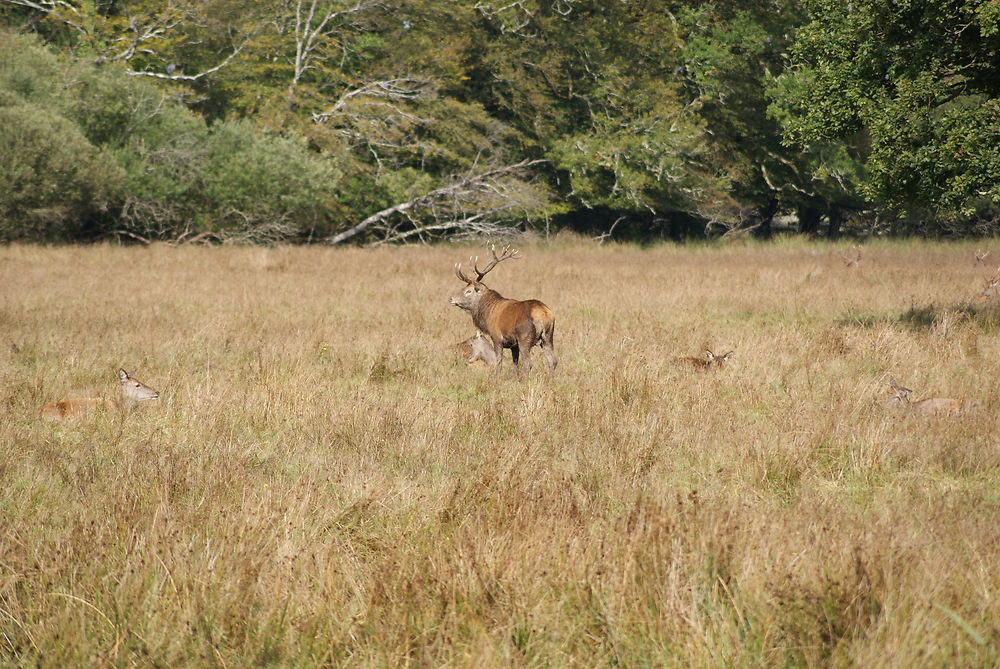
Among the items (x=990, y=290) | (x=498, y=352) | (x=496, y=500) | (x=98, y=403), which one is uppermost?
(x=990, y=290)

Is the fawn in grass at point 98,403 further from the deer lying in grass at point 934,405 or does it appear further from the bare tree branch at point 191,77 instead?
the bare tree branch at point 191,77

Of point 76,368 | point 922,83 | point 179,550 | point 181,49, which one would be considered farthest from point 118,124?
point 179,550

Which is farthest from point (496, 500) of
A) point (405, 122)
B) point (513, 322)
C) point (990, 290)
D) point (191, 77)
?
point (191, 77)

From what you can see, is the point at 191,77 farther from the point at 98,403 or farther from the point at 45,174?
the point at 98,403

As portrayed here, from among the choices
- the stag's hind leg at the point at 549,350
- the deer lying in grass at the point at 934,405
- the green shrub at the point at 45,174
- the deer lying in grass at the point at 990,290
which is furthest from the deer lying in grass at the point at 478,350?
the green shrub at the point at 45,174

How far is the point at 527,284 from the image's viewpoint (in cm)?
1847

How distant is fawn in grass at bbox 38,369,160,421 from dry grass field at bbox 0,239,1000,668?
163 mm

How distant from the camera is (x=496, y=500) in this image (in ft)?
15.9

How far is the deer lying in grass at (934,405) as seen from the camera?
7.04m

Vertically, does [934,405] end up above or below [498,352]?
above

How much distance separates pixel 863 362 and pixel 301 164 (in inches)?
852

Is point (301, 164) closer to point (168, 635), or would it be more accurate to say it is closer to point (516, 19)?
point (516, 19)

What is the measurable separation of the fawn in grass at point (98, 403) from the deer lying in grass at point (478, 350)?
355cm

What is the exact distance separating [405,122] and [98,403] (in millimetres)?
26520
